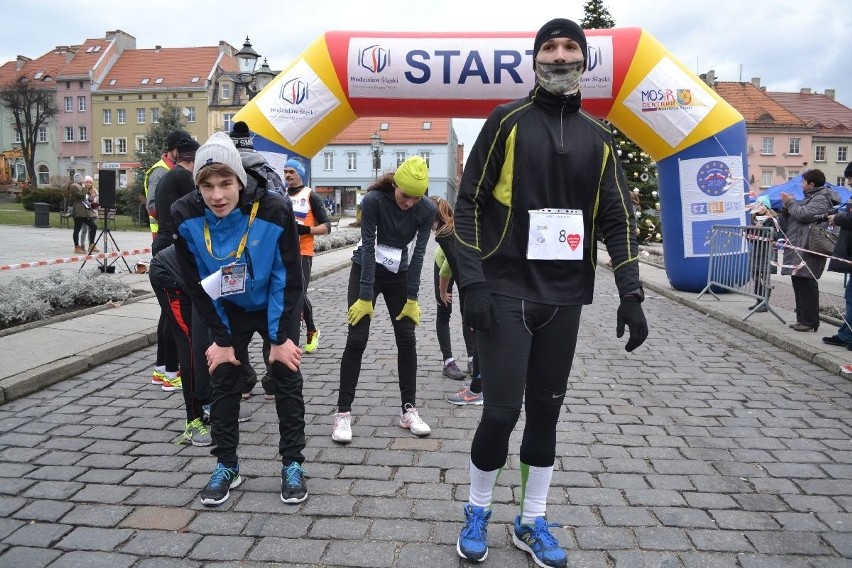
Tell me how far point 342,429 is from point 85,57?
3080 inches

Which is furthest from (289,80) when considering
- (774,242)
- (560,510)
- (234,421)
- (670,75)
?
(560,510)

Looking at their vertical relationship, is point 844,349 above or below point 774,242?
below

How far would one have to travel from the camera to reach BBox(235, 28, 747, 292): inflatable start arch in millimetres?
10625

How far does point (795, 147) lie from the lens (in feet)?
203

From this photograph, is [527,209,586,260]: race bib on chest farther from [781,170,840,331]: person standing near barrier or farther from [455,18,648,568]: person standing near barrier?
[781,170,840,331]: person standing near barrier

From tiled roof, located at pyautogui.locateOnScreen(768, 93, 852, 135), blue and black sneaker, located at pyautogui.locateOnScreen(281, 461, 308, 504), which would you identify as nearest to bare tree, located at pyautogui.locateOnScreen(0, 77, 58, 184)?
blue and black sneaker, located at pyautogui.locateOnScreen(281, 461, 308, 504)

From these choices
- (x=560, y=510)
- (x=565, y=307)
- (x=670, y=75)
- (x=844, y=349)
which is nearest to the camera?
(x=565, y=307)

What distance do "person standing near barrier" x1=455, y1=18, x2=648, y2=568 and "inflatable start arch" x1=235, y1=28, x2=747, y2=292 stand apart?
8164 millimetres

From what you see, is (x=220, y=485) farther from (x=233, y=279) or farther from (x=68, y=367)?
(x=68, y=367)

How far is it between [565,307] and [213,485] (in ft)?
6.41

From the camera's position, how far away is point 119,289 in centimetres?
910

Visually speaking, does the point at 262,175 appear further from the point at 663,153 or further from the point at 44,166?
the point at 44,166

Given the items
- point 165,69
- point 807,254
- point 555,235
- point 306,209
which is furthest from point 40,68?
point 555,235

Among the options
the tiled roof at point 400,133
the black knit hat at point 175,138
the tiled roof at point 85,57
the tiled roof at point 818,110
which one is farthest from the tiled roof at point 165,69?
the black knit hat at point 175,138
